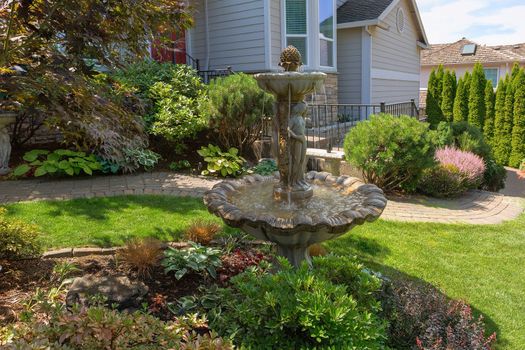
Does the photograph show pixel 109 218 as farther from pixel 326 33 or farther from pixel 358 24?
pixel 358 24

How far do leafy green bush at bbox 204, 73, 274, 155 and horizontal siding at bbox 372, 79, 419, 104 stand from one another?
7123 millimetres

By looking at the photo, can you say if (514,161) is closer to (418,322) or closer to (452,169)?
(452,169)

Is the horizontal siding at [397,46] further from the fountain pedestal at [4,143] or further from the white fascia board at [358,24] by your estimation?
the fountain pedestal at [4,143]

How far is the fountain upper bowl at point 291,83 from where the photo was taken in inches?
145

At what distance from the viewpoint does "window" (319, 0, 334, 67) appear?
1259 cm

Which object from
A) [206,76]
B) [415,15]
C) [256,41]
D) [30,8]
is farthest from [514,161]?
[30,8]

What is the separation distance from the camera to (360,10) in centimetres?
1414

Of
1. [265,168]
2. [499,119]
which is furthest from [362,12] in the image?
[265,168]

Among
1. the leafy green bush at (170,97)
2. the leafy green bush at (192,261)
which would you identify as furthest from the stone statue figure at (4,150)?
the leafy green bush at (192,261)

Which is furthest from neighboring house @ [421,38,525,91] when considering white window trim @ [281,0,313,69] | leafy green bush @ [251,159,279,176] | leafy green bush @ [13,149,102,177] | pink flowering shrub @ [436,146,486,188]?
leafy green bush @ [13,149,102,177]

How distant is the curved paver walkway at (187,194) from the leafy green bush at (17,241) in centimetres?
240

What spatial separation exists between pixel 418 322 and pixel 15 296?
132 inches

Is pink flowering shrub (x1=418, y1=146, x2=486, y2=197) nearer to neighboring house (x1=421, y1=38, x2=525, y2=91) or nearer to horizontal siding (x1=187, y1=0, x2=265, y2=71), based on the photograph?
horizontal siding (x1=187, y1=0, x2=265, y2=71)

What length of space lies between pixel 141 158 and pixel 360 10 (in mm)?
9799
